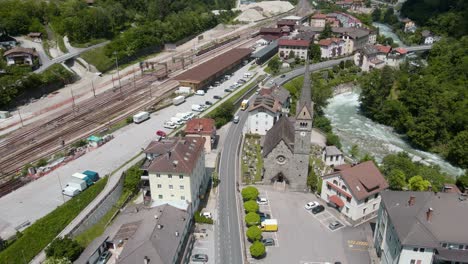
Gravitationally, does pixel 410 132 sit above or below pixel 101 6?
below

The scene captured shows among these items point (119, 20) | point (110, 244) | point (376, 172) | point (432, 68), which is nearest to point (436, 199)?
point (376, 172)

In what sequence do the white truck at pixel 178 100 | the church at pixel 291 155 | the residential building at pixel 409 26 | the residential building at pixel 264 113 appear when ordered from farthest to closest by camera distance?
the residential building at pixel 409 26 → the white truck at pixel 178 100 → the residential building at pixel 264 113 → the church at pixel 291 155

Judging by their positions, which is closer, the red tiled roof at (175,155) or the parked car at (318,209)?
the red tiled roof at (175,155)

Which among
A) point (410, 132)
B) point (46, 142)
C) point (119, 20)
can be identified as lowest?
point (410, 132)

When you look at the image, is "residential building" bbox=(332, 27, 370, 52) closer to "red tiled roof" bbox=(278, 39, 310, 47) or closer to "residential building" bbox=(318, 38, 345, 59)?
"residential building" bbox=(318, 38, 345, 59)

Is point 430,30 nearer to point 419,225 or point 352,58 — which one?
point 352,58

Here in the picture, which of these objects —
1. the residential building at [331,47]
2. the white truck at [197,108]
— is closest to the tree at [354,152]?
the white truck at [197,108]

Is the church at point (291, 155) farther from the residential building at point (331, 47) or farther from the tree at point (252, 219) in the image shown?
the residential building at point (331, 47)
